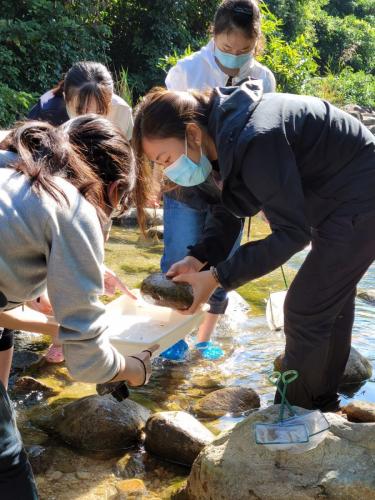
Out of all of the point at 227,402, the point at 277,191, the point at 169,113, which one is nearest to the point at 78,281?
the point at 277,191

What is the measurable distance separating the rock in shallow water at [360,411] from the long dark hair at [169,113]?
146 centimetres

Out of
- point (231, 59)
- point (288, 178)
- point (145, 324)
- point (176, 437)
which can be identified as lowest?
point (176, 437)

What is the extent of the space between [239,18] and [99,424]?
85.2 inches

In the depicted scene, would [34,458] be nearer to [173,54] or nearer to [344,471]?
[344,471]

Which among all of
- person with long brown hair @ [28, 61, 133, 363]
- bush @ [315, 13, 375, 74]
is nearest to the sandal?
person with long brown hair @ [28, 61, 133, 363]

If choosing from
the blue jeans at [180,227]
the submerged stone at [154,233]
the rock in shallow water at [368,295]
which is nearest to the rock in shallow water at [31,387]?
the blue jeans at [180,227]

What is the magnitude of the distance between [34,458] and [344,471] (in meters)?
1.26

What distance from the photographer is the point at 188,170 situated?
2.57 m

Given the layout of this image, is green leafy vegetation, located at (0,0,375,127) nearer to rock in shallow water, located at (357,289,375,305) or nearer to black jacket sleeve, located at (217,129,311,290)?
rock in shallow water, located at (357,289,375,305)

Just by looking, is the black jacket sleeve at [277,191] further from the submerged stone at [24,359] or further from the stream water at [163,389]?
the submerged stone at [24,359]

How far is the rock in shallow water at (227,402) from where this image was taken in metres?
3.13

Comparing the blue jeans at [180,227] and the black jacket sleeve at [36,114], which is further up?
the black jacket sleeve at [36,114]

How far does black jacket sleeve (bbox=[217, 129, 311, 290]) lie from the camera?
2141mm

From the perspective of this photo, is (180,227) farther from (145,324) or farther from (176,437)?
(176,437)
